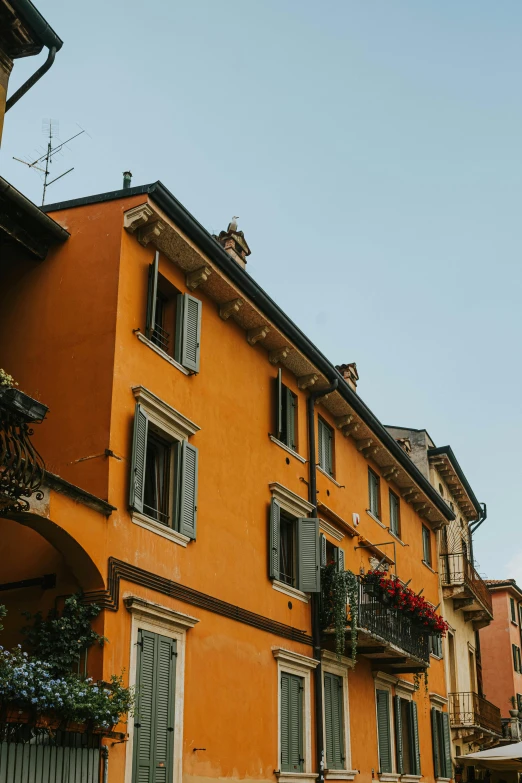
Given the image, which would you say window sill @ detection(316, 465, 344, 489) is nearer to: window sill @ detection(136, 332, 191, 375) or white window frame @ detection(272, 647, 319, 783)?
white window frame @ detection(272, 647, 319, 783)

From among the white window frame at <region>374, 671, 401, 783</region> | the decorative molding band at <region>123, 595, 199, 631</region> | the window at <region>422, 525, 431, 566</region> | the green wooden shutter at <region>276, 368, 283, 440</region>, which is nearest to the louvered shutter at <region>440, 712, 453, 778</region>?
the window at <region>422, 525, 431, 566</region>

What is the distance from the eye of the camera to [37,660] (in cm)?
1070

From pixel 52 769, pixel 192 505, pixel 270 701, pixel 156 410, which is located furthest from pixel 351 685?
pixel 52 769

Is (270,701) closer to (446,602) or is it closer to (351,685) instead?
(351,685)

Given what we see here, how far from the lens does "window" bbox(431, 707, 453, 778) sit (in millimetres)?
24977

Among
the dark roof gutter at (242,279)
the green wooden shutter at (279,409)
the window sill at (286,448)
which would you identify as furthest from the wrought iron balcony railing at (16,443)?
the green wooden shutter at (279,409)

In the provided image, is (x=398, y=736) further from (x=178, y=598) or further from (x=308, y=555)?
(x=178, y=598)

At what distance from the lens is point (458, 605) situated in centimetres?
3109

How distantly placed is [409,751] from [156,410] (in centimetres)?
1325

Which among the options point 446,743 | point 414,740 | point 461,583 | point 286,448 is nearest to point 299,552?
point 286,448

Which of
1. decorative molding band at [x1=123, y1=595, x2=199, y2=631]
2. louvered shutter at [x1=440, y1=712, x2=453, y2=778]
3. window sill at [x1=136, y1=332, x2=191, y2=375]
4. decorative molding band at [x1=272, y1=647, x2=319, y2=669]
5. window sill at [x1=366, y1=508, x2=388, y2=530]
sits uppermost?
window sill at [x1=136, y1=332, x2=191, y2=375]

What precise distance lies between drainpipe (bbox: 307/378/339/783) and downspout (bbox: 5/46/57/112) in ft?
31.3

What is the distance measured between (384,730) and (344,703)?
2822 mm

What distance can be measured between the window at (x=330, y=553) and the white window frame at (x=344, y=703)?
5.90 ft
